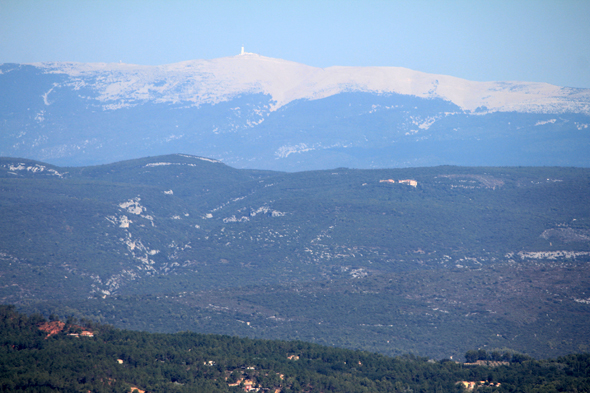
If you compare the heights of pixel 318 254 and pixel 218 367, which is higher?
pixel 218 367

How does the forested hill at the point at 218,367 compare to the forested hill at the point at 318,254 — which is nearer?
the forested hill at the point at 218,367

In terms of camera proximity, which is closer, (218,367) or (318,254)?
(218,367)

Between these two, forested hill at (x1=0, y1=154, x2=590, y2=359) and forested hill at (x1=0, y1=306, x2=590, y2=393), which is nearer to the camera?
forested hill at (x1=0, y1=306, x2=590, y2=393)

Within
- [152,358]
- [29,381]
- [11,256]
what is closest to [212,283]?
[11,256]
